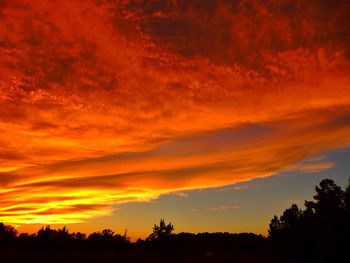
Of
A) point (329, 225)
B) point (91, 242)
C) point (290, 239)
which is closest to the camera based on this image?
point (329, 225)

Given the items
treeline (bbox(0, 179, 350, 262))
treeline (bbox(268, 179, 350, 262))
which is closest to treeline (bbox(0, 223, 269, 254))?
treeline (bbox(0, 179, 350, 262))

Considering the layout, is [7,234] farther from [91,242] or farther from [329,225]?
[329,225]

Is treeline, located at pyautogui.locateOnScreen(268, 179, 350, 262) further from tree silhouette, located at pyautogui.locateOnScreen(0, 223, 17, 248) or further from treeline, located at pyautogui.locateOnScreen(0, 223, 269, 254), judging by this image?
tree silhouette, located at pyautogui.locateOnScreen(0, 223, 17, 248)

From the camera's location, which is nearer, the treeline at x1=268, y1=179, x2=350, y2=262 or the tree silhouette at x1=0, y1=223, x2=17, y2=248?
→ the treeline at x1=268, y1=179, x2=350, y2=262

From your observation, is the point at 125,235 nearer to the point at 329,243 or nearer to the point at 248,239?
the point at 329,243

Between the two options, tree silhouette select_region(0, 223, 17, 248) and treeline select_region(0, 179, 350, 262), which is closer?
treeline select_region(0, 179, 350, 262)

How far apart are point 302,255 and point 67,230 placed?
3943cm

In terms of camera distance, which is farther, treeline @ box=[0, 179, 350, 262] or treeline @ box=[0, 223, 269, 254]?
treeline @ box=[0, 223, 269, 254]

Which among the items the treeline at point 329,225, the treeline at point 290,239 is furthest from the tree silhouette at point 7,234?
the treeline at point 329,225

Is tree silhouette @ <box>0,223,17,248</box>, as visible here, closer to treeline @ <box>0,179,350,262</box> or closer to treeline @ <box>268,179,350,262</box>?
treeline @ <box>0,179,350,262</box>

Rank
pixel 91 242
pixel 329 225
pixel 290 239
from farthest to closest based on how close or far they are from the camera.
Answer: pixel 290 239
pixel 91 242
pixel 329 225

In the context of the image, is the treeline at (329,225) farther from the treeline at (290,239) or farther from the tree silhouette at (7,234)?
the tree silhouette at (7,234)

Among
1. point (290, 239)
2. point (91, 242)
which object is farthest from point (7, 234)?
point (290, 239)

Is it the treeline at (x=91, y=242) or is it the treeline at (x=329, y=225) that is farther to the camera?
the treeline at (x=91, y=242)
